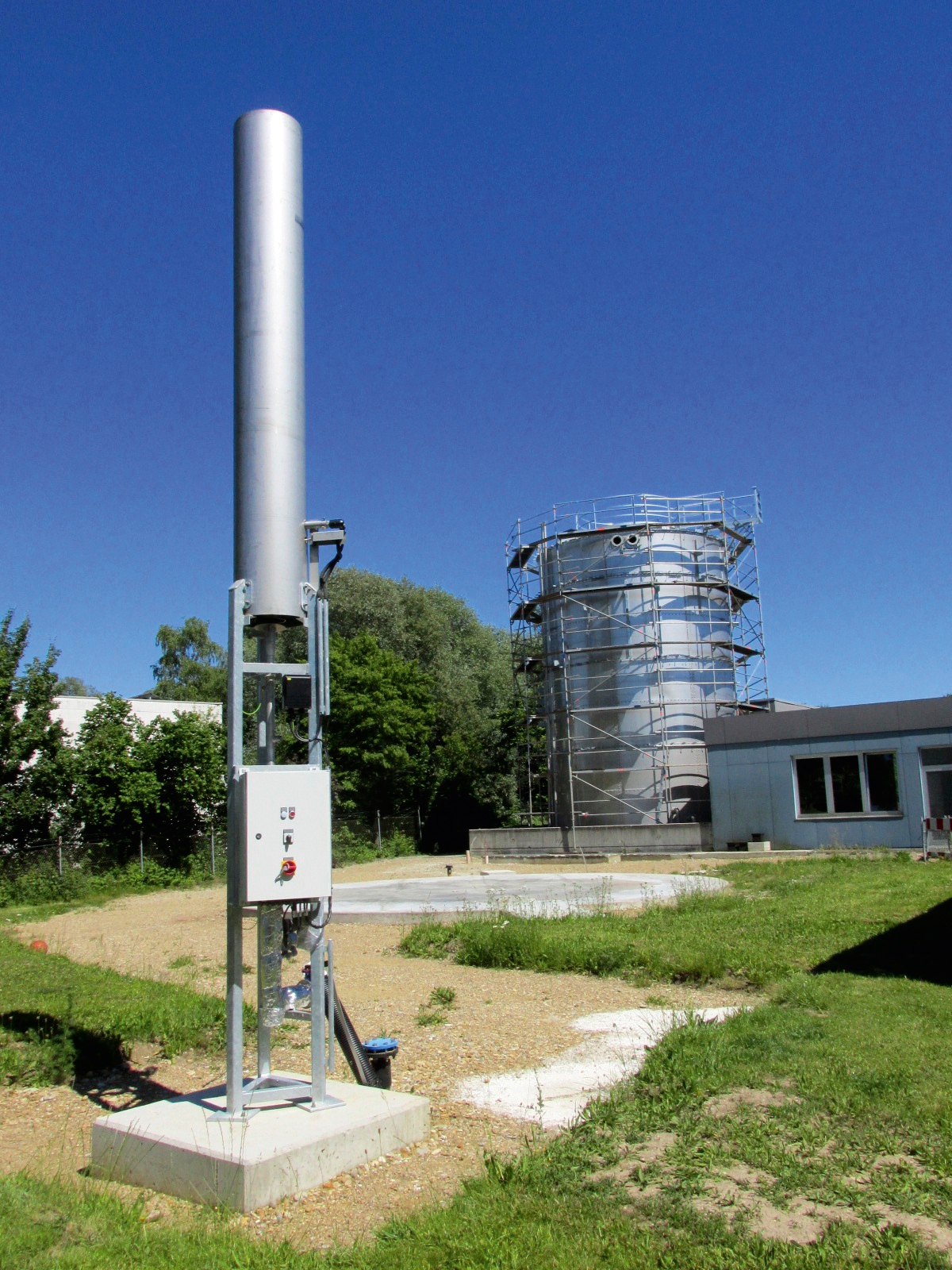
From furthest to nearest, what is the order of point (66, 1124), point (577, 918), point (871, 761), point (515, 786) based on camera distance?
point (515, 786) < point (871, 761) < point (577, 918) < point (66, 1124)

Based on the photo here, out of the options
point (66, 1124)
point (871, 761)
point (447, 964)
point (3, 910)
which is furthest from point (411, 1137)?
point (871, 761)

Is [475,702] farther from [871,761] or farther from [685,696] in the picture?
[871,761]

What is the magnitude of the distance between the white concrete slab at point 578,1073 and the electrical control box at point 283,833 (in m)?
1.96

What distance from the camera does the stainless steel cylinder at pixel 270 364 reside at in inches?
254

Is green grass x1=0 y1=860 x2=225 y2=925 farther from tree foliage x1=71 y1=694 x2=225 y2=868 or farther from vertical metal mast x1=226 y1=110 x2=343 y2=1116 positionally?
vertical metal mast x1=226 y1=110 x2=343 y2=1116

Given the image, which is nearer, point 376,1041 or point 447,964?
point 376,1041

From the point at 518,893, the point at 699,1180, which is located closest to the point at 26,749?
the point at 518,893

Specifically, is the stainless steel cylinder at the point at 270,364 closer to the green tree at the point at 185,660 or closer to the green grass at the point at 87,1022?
the green grass at the point at 87,1022

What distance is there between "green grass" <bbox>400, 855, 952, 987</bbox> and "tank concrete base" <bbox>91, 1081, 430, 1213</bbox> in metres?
5.24

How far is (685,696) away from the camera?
33.3 m

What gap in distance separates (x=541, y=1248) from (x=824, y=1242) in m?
1.13

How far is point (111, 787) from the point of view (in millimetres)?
28047

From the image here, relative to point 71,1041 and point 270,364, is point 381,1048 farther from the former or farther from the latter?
point 270,364

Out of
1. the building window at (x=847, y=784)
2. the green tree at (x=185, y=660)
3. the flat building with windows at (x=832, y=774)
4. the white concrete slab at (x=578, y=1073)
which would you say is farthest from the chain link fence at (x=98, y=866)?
the green tree at (x=185, y=660)
